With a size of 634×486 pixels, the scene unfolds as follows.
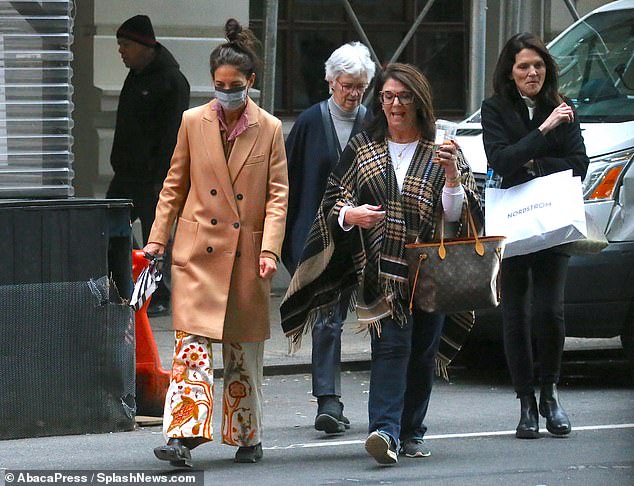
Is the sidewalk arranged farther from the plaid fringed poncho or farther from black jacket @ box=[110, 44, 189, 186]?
the plaid fringed poncho

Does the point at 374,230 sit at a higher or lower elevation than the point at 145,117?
lower

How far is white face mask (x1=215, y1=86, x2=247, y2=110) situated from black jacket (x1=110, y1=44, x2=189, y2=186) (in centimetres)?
464

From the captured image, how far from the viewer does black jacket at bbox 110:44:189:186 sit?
36.5ft

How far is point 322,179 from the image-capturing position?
748cm

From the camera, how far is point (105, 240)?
7594 mm

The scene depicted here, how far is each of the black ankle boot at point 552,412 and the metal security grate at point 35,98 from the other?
262cm

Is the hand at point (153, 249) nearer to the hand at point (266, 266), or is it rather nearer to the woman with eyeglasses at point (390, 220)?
the hand at point (266, 266)

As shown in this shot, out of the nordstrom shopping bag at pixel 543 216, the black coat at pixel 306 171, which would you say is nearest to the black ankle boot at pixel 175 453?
the black coat at pixel 306 171

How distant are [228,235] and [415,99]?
98 cm

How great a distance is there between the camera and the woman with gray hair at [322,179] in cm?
745

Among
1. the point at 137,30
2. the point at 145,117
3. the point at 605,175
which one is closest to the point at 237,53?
the point at 605,175

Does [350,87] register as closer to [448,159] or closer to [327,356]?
[448,159]

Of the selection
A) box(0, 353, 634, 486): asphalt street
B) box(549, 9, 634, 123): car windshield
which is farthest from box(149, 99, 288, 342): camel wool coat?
box(549, 9, 634, 123): car windshield

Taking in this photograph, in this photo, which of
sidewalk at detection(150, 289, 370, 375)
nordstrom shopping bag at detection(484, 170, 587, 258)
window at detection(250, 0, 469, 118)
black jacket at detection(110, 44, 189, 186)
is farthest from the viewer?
window at detection(250, 0, 469, 118)
